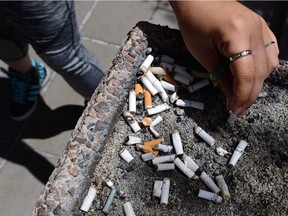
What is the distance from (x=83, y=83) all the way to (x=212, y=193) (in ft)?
2.61

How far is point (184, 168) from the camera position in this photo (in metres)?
0.90

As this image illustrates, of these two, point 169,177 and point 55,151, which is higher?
point 169,177

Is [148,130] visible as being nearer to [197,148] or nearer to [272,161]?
[197,148]

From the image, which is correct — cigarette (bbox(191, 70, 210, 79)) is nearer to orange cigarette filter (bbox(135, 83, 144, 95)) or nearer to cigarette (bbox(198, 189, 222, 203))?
orange cigarette filter (bbox(135, 83, 144, 95))

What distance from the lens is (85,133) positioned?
89 cm

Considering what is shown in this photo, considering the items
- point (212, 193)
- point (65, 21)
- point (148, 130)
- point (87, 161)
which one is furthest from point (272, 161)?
point (65, 21)


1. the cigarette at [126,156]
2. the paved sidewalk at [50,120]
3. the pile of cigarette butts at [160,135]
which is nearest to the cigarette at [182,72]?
the pile of cigarette butts at [160,135]

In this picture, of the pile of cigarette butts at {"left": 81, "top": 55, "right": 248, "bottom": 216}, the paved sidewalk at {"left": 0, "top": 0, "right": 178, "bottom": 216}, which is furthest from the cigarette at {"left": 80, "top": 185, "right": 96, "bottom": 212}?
the paved sidewalk at {"left": 0, "top": 0, "right": 178, "bottom": 216}

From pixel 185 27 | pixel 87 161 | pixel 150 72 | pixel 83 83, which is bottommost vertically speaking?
pixel 83 83

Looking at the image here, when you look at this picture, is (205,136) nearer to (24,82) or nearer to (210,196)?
(210,196)

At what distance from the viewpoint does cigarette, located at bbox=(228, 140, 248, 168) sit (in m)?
0.92

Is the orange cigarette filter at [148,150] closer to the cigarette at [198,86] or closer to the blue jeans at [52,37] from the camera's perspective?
the cigarette at [198,86]

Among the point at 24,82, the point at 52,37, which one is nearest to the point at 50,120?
the point at 24,82

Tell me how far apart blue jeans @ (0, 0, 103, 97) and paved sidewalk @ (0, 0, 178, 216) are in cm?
39
